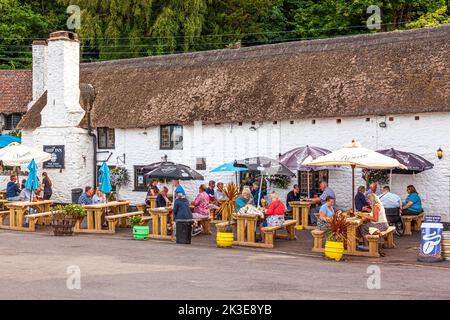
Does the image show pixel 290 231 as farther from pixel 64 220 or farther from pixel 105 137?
pixel 105 137

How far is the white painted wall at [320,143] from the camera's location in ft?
71.3

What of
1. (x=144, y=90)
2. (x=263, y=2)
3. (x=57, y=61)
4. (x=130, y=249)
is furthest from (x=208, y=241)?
(x=263, y=2)

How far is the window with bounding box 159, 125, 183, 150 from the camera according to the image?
2773cm

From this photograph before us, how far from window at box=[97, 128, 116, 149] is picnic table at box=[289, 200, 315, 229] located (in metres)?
11.2

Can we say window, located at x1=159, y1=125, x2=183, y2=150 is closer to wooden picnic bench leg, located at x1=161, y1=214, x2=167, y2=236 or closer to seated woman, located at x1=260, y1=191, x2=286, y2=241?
wooden picnic bench leg, located at x1=161, y1=214, x2=167, y2=236

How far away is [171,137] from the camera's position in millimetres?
27969

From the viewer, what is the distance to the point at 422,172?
72.0 feet

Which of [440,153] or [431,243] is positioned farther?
[440,153]

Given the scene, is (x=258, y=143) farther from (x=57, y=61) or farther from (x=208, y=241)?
(x=57, y=61)

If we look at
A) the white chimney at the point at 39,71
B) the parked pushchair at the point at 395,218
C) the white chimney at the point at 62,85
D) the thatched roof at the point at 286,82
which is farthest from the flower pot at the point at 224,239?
the white chimney at the point at 39,71

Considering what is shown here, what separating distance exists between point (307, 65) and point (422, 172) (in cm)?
665

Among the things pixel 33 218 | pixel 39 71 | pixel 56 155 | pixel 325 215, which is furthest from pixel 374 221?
pixel 39 71

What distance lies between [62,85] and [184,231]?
13471mm
